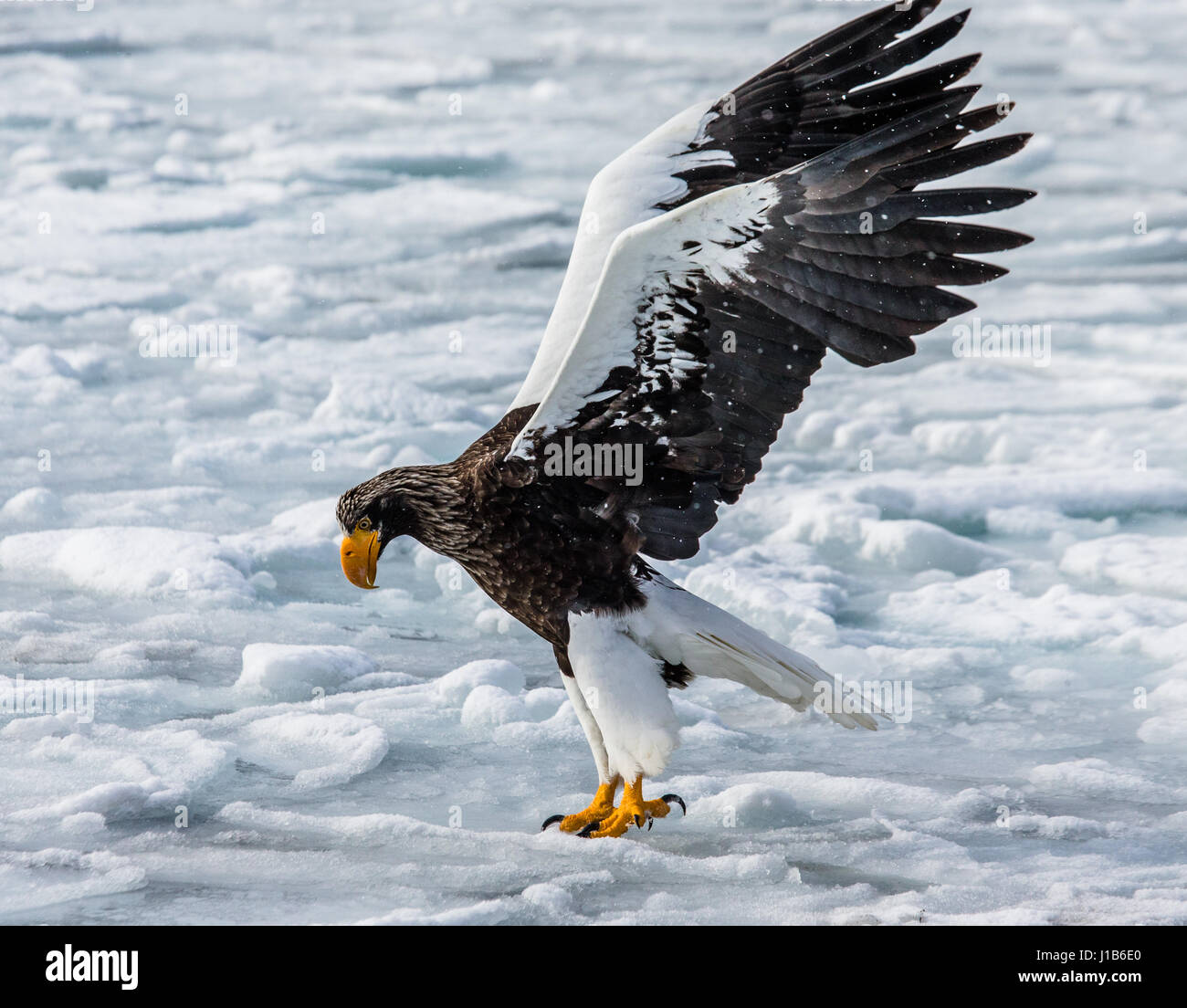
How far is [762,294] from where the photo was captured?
3494 millimetres

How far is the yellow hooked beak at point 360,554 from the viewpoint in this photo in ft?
12.9

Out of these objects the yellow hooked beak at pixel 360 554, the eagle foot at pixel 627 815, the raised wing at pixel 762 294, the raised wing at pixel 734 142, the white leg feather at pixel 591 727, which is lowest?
the eagle foot at pixel 627 815

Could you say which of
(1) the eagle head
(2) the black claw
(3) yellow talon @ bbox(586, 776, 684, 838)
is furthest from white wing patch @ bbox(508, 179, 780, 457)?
(2) the black claw

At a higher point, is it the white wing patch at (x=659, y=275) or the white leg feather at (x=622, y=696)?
the white wing patch at (x=659, y=275)

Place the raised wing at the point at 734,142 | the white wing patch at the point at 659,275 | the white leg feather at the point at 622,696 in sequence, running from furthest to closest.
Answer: the raised wing at the point at 734,142 < the white leg feather at the point at 622,696 < the white wing patch at the point at 659,275

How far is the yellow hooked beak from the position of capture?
12.9 ft

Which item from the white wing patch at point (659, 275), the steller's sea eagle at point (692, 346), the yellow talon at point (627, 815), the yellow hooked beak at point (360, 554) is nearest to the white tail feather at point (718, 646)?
the steller's sea eagle at point (692, 346)

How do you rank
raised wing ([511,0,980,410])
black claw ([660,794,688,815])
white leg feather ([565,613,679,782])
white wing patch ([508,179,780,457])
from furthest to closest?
black claw ([660,794,688,815]) < raised wing ([511,0,980,410]) < white leg feather ([565,613,679,782]) < white wing patch ([508,179,780,457])

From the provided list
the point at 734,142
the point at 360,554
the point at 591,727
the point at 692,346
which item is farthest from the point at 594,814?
the point at 734,142

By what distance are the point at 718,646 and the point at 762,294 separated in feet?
3.15

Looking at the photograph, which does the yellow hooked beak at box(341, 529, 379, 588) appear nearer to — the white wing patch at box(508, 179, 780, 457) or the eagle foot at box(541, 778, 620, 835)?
the white wing patch at box(508, 179, 780, 457)

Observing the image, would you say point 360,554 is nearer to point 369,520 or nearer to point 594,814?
point 369,520

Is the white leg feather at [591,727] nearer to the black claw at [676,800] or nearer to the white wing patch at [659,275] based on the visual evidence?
the black claw at [676,800]

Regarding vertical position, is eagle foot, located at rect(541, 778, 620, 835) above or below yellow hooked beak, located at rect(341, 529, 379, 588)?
below
